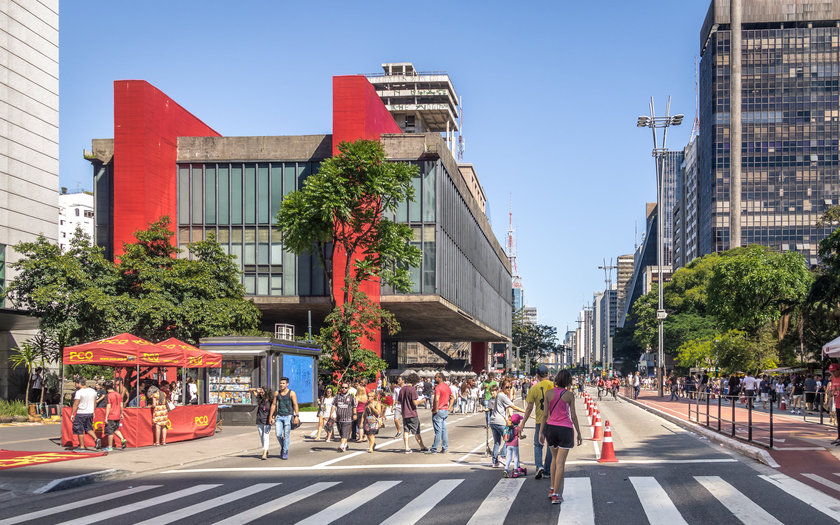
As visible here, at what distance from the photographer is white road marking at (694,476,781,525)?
A: 402 inches

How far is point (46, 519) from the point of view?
11383 mm

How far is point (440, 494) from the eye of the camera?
41.8 ft

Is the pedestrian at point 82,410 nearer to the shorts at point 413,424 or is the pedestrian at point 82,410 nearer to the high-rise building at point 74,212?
the shorts at point 413,424

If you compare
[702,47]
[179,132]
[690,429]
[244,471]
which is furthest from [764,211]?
[244,471]

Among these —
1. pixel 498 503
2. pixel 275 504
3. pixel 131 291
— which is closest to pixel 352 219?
pixel 131 291

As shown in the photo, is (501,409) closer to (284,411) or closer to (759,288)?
(284,411)

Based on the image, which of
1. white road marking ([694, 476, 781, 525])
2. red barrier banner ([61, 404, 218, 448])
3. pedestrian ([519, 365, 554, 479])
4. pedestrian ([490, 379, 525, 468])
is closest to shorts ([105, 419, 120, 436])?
red barrier banner ([61, 404, 218, 448])

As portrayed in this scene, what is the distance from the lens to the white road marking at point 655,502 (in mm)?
10281

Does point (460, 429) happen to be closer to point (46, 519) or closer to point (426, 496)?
→ point (426, 496)

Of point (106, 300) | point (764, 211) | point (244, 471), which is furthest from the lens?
point (764, 211)

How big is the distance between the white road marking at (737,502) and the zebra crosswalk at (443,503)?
14mm

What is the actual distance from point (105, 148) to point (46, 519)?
44.9 meters

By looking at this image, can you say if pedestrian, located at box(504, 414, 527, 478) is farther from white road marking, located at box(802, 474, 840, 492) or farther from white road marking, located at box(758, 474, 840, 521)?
white road marking, located at box(802, 474, 840, 492)

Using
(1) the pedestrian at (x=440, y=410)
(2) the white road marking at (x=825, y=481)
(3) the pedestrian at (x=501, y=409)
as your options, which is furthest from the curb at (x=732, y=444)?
(1) the pedestrian at (x=440, y=410)
